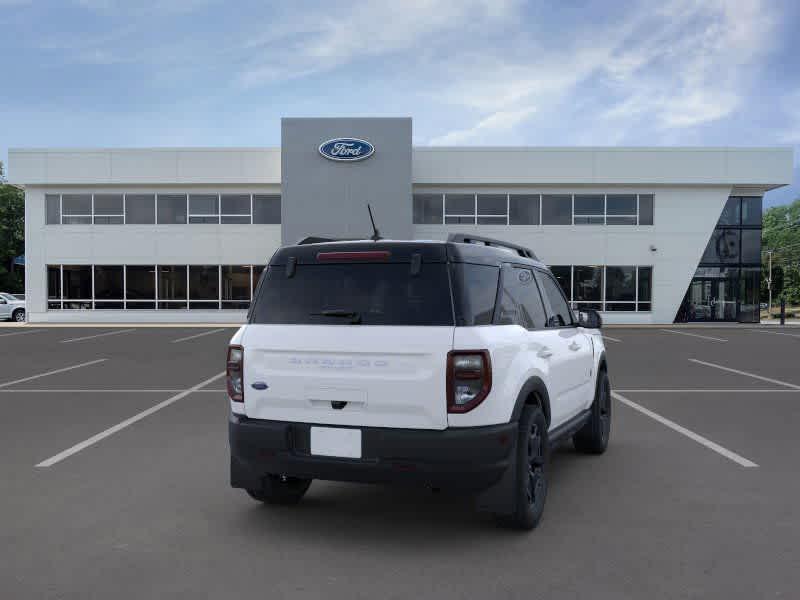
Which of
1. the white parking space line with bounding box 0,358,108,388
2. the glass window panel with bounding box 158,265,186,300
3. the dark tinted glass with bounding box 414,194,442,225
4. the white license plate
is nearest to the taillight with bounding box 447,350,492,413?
the white license plate

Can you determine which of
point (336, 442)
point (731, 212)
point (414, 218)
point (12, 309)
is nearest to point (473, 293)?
point (336, 442)

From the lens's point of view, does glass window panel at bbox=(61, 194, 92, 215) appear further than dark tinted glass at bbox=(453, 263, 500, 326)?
Yes

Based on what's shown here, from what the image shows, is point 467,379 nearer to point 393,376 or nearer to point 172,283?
point 393,376

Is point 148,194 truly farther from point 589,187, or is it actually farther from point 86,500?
point 86,500

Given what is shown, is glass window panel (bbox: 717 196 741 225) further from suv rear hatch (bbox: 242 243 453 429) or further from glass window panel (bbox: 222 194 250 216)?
suv rear hatch (bbox: 242 243 453 429)

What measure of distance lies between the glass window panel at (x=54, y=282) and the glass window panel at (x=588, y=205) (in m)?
22.2

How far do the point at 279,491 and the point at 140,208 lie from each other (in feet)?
90.0

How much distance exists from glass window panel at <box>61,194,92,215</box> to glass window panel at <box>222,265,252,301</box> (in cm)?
650

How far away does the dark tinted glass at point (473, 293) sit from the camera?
387 centimetres

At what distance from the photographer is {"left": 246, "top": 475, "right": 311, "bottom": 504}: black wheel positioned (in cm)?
459

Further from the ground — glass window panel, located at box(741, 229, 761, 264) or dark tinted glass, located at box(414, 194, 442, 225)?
dark tinted glass, located at box(414, 194, 442, 225)

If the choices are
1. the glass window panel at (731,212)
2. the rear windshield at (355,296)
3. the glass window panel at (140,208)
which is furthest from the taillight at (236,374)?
the glass window panel at (731,212)

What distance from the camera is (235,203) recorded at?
96.4ft

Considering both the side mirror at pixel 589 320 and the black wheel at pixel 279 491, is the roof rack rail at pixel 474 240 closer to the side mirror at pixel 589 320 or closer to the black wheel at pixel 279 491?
the side mirror at pixel 589 320
